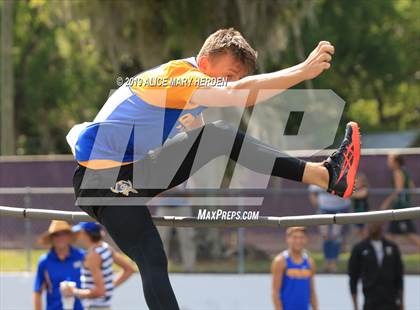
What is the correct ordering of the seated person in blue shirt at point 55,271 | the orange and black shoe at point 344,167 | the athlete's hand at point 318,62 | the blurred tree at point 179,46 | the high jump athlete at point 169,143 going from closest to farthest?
the athlete's hand at point 318,62 → the high jump athlete at point 169,143 → the orange and black shoe at point 344,167 → the seated person in blue shirt at point 55,271 → the blurred tree at point 179,46

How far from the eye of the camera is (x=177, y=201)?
11.0 metres

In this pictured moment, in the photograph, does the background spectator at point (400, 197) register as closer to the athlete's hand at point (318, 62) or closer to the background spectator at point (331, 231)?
the background spectator at point (331, 231)

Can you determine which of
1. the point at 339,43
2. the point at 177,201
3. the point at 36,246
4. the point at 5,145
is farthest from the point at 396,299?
the point at 339,43

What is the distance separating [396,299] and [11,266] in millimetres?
4294

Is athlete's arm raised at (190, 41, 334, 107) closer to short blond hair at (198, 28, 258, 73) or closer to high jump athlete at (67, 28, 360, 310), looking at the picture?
high jump athlete at (67, 28, 360, 310)

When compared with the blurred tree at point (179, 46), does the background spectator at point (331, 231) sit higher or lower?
lower

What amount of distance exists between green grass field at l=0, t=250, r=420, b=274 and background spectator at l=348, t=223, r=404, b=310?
9.02 ft

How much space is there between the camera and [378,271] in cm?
777

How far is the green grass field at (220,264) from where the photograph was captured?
32.9 feet

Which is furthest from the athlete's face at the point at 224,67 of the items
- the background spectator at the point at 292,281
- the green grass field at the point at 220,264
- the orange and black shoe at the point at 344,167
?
the green grass field at the point at 220,264

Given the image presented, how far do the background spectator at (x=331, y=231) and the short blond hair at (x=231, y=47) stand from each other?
6647 millimetres

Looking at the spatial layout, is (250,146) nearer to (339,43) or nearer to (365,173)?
(365,173)

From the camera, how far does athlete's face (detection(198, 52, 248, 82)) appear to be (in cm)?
441

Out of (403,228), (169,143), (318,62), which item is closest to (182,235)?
(403,228)
